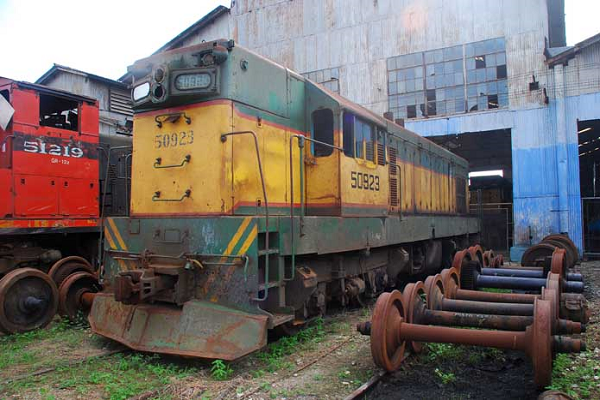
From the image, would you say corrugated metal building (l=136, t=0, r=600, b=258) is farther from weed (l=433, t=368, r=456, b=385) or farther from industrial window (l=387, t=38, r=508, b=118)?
weed (l=433, t=368, r=456, b=385)

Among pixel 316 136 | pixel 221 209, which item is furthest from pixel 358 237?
pixel 221 209

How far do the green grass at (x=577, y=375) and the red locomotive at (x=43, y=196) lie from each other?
572 cm

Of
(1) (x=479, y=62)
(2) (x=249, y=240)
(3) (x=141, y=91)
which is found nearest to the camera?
(2) (x=249, y=240)

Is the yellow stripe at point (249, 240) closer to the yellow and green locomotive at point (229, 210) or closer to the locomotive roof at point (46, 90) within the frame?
the yellow and green locomotive at point (229, 210)

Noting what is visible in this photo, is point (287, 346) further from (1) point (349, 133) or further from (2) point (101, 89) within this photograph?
(2) point (101, 89)

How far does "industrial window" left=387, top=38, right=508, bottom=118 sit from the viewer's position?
1616cm

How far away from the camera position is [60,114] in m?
7.92

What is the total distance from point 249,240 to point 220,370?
1220 millimetres

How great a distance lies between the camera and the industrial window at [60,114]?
303 inches

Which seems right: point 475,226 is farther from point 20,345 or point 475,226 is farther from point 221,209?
point 20,345

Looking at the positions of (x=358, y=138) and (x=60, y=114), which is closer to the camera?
(x=358, y=138)

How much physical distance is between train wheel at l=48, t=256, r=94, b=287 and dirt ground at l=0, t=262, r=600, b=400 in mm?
1602

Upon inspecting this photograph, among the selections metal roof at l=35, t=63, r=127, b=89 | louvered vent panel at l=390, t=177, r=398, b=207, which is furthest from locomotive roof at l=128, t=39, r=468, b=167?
metal roof at l=35, t=63, r=127, b=89

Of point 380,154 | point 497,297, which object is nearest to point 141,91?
point 380,154
